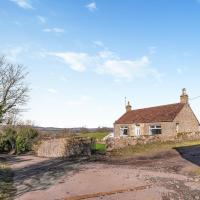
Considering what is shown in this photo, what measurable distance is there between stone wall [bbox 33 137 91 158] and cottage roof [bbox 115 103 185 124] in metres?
15.6

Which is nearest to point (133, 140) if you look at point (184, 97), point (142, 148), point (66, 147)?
point (142, 148)

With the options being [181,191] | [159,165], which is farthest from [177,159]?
[181,191]

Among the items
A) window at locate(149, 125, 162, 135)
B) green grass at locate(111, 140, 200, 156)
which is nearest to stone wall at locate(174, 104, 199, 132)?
window at locate(149, 125, 162, 135)

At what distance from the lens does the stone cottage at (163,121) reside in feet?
140

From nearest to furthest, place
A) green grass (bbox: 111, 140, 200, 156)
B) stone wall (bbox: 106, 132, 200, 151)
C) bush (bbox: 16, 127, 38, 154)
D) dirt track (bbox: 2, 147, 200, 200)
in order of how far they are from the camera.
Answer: dirt track (bbox: 2, 147, 200, 200) < green grass (bbox: 111, 140, 200, 156) < stone wall (bbox: 106, 132, 200, 151) < bush (bbox: 16, 127, 38, 154)

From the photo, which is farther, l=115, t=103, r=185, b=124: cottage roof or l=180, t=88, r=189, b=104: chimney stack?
l=180, t=88, r=189, b=104: chimney stack

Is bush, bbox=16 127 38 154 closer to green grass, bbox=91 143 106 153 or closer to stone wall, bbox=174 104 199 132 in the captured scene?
green grass, bbox=91 143 106 153

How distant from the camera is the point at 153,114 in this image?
156 ft

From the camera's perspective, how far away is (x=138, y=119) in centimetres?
4909

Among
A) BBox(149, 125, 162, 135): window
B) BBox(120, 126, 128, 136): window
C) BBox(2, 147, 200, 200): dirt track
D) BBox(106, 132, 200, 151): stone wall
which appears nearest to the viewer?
BBox(2, 147, 200, 200): dirt track

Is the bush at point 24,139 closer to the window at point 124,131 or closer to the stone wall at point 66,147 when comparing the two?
the stone wall at point 66,147

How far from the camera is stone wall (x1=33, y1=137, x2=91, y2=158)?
101 feet

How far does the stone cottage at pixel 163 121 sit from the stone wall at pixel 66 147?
11.0m

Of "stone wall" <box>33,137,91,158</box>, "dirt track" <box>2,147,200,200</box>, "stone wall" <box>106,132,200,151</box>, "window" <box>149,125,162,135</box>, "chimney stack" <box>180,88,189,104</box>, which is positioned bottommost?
"dirt track" <box>2,147,200,200</box>
